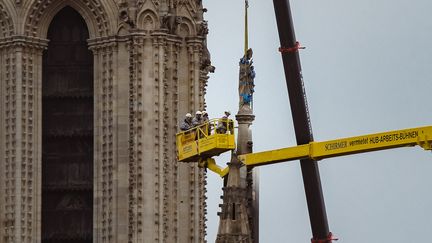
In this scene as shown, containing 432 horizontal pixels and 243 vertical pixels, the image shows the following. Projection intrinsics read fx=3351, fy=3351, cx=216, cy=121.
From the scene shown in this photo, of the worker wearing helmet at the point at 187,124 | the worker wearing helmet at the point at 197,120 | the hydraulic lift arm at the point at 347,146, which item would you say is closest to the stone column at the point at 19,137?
the worker wearing helmet at the point at 197,120

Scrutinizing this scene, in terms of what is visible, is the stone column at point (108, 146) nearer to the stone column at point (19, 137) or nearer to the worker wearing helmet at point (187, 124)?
the stone column at point (19, 137)

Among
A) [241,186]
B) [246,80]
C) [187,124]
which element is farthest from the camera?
[187,124]

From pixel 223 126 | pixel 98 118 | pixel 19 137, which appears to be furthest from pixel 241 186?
pixel 19 137

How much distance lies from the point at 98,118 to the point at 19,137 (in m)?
3.84

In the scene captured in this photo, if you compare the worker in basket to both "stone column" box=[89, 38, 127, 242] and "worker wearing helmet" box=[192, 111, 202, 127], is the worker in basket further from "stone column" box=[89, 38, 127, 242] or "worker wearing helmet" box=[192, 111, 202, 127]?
"stone column" box=[89, 38, 127, 242]

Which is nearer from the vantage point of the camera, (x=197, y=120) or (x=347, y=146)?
A: (x=347, y=146)

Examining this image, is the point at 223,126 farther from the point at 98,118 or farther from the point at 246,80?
the point at 98,118

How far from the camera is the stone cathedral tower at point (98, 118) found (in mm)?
155125

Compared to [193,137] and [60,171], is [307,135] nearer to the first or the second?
[193,137]

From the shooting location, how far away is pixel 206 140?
132 metres

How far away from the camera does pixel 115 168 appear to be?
15612 centimetres

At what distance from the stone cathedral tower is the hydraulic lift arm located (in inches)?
970

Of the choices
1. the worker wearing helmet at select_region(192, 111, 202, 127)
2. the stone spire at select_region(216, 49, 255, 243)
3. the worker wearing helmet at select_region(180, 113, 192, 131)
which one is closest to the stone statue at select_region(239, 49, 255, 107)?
the stone spire at select_region(216, 49, 255, 243)

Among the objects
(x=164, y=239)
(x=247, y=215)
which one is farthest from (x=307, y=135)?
(x=164, y=239)
